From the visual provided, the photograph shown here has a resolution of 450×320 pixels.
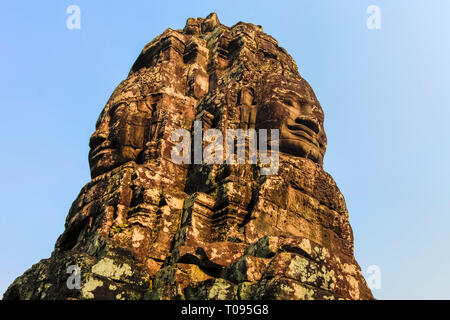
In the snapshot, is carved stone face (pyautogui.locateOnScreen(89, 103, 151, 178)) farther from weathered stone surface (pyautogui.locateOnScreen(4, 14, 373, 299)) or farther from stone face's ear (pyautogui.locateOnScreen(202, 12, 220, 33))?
stone face's ear (pyautogui.locateOnScreen(202, 12, 220, 33))

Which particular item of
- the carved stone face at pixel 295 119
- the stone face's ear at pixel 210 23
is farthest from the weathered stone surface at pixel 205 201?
the stone face's ear at pixel 210 23

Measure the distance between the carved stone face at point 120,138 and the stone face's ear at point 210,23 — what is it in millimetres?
4929

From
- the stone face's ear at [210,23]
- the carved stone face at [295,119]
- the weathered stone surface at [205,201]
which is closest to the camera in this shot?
the weathered stone surface at [205,201]

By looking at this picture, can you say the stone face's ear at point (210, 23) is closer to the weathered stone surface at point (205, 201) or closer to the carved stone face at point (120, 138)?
the weathered stone surface at point (205, 201)

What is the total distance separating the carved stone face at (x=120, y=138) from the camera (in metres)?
9.59

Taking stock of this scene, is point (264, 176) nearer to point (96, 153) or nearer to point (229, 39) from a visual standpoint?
point (96, 153)

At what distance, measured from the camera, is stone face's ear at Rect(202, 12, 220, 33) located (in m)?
14.0

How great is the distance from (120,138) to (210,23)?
6.04m

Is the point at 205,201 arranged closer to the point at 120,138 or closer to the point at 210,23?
the point at 120,138

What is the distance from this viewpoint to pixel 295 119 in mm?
9156

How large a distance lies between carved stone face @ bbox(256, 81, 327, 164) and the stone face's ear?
517 centimetres

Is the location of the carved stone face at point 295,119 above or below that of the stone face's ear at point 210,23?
below

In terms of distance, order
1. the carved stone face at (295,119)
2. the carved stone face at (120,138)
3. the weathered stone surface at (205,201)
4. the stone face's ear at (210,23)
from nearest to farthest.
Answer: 1. the weathered stone surface at (205,201)
2. the carved stone face at (295,119)
3. the carved stone face at (120,138)
4. the stone face's ear at (210,23)

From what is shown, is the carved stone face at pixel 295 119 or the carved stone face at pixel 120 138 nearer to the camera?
the carved stone face at pixel 295 119
